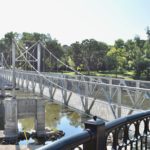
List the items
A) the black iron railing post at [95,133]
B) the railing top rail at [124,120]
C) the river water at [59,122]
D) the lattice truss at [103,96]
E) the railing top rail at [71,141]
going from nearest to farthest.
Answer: the railing top rail at [71,141] → the black iron railing post at [95,133] → the railing top rail at [124,120] → the lattice truss at [103,96] → the river water at [59,122]

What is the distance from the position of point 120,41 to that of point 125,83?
48118 millimetres

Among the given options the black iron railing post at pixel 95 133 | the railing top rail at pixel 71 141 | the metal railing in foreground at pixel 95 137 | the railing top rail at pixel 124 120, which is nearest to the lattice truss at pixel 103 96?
the railing top rail at pixel 124 120

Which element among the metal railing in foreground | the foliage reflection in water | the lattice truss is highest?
the metal railing in foreground

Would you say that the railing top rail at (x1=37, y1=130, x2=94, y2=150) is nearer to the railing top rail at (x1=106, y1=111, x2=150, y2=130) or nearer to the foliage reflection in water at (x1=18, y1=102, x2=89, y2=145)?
the railing top rail at (x1=106, y1=111, x2=150, y2=130)

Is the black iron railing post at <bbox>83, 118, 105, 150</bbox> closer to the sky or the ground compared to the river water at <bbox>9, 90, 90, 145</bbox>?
closer to the sky

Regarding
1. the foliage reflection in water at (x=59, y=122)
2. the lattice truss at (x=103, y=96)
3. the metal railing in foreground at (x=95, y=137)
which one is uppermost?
the metal railing in foreground at (x=95, y=137)

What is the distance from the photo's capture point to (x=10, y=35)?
7231 cm

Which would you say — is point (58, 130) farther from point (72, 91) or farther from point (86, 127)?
point (86, 127)

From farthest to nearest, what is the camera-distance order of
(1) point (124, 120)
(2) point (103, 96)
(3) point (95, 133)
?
(2) point (103, 96)
(1) point (124, 120)
(3) point (95, 133)

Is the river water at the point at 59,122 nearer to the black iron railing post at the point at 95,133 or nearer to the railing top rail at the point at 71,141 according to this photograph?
the black iron railing post at the point at 95,133

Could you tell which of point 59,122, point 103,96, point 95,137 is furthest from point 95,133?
point 59,122

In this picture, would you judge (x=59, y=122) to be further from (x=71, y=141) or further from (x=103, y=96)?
(x=71, y=141)

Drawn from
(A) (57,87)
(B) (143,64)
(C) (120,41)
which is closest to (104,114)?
(A) (57,87)

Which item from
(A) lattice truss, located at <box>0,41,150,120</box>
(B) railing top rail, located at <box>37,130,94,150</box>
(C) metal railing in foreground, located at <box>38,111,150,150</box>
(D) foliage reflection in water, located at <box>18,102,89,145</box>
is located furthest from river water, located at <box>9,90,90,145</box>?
(B) railing top rail, located at <box>37,130,94,150</box>
